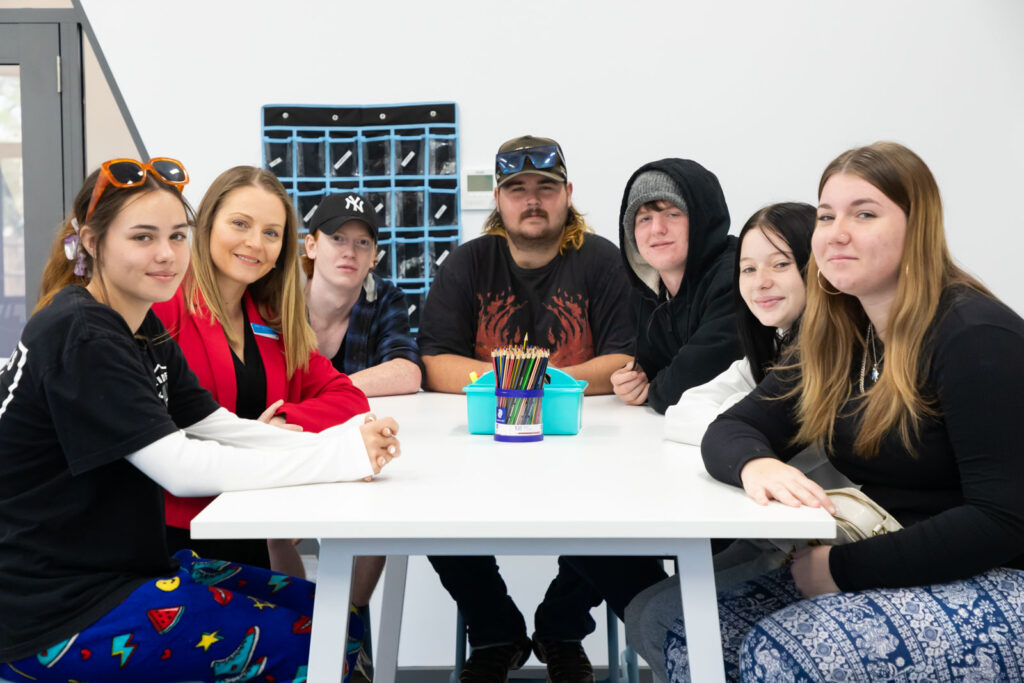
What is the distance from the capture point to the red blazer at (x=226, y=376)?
182cm

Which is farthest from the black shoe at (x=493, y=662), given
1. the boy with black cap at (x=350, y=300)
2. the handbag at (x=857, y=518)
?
the handbag at (x=857, y=518)

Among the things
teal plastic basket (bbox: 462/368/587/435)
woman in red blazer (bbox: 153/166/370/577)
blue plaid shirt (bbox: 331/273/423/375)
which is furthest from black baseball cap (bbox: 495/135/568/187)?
teal plastic basket (bbox: 462/368/587/435)

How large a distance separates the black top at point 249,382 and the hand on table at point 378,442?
0.64 m

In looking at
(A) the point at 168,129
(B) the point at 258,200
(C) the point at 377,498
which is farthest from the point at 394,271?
(C) the point at 377,498

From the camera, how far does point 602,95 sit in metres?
3.71

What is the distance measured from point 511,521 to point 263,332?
1.06 meters

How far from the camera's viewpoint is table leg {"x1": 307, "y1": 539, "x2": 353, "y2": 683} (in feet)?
3.75

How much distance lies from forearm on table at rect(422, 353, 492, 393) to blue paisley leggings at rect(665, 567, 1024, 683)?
140 centimetres

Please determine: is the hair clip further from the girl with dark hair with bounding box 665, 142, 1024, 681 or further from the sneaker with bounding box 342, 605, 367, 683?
the girl with dark hair with bounding box 665, 142, 1024, 681

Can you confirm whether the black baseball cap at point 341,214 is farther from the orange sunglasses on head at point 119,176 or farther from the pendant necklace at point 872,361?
the pendant necklace at point 872,361

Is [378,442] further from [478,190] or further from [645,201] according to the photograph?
[478,190]

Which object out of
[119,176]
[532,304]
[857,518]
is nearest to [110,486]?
[119,176]

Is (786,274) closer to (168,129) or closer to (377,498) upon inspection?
(377,498)

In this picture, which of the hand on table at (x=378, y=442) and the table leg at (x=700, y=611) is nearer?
the table leg at (x=700, y=611)
